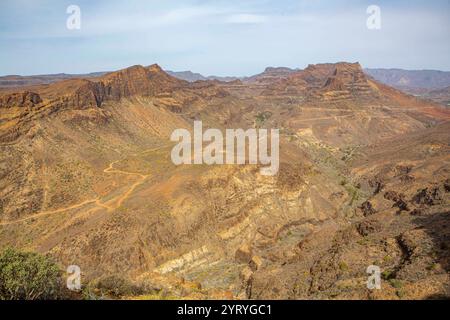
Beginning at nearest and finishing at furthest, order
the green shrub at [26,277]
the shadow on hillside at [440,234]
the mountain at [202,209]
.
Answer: the green shrub at [26,277], the shadow on hillside at [440,234], the mountain at [202,209]

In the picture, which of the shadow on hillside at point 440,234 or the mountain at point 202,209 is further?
the mountain at point 202,209

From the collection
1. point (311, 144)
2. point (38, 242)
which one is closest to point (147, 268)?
point (38, 242)

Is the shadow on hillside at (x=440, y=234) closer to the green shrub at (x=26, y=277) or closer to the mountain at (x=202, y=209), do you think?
the mountain at (x=202, y=209)

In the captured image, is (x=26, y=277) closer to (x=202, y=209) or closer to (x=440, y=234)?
(x=202, y=209)

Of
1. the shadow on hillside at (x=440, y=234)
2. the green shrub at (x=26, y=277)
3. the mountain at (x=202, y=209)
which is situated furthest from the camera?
the mountain at (x=202, y=209)

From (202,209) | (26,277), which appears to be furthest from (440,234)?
(26,277)

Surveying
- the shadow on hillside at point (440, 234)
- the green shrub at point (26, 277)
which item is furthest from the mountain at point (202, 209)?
the green shrub at point (26, 277)
